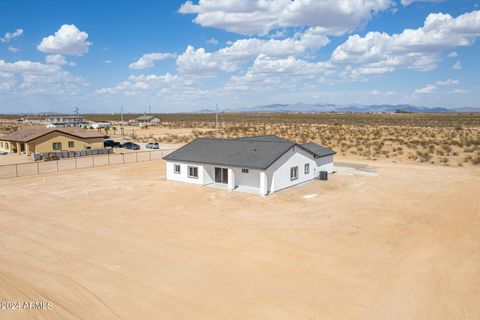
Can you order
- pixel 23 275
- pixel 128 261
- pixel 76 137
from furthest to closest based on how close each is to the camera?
pixel 76 137
pixel 128 261
pixel 23 275

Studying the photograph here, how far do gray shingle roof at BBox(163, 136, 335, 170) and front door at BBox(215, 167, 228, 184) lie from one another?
113 centimetres

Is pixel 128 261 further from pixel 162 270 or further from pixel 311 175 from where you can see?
pixel 311 175

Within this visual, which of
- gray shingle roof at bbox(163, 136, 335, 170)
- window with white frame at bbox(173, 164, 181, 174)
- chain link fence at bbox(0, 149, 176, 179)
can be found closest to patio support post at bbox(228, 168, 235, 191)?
gray shingle roof at bbox(163, 136, 335, 170)

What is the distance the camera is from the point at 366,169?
1533 inches

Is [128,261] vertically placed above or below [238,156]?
below

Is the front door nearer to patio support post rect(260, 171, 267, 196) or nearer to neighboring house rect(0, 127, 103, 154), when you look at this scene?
patio support post rect(260, 171, 267, 196)

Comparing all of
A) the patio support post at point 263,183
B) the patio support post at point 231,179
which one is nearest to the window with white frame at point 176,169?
the patio support post at point 231,179

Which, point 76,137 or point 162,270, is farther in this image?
point 76,137

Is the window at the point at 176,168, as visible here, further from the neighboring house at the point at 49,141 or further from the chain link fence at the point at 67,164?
the neighboring house at the point at 49,141

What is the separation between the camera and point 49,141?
51781mm

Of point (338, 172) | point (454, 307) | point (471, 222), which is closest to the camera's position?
point (454, 307)

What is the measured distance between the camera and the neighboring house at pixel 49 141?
51.2 metres

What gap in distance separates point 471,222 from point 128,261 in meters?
18.9

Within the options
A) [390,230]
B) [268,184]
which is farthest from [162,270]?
[268,184]
